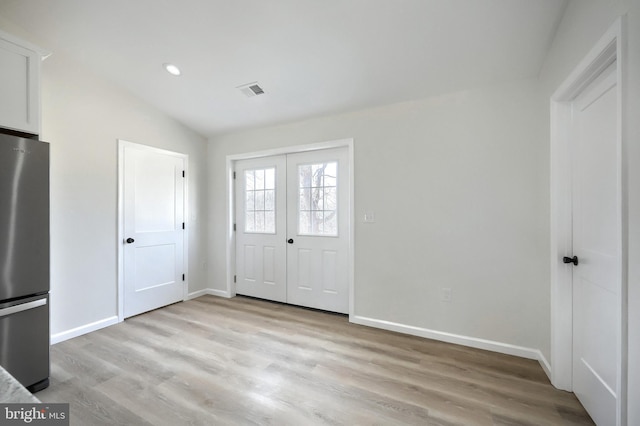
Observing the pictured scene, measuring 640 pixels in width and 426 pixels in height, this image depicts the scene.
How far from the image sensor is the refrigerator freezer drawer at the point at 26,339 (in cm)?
182

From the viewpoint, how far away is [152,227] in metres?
3.55

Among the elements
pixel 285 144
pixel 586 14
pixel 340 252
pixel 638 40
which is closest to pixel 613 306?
pixel 638 40

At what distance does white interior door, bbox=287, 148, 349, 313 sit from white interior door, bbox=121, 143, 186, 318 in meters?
1.57

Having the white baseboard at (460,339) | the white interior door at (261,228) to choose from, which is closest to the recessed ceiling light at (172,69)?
the white interior door at (261,228)

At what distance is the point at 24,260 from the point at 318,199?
2.62m

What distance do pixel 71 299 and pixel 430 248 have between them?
3.66 meters

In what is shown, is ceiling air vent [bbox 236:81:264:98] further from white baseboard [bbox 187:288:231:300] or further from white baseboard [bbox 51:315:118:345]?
white baseboard [bbox 51:315:118:345]

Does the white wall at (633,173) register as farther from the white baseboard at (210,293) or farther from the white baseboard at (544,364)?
the white baseboard at (210,293)

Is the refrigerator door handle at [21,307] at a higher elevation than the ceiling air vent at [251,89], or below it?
below

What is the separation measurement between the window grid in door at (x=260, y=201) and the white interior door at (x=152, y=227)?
90 cm

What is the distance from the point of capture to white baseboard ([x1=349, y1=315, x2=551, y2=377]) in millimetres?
2355

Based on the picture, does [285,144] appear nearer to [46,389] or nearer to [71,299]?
[71,299]

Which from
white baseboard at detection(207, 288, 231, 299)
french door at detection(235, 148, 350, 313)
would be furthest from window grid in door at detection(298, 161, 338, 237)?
white baseboard at detection(207, 288, 231, 299)

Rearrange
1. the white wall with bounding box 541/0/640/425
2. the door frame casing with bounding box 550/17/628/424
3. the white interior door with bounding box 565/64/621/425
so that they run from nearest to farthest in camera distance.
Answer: the white wall with bounding box 541/0/640/425, the white interior door with bounding box 565/64/621/425, the door frame casing with bounding box 550/17/628/424
